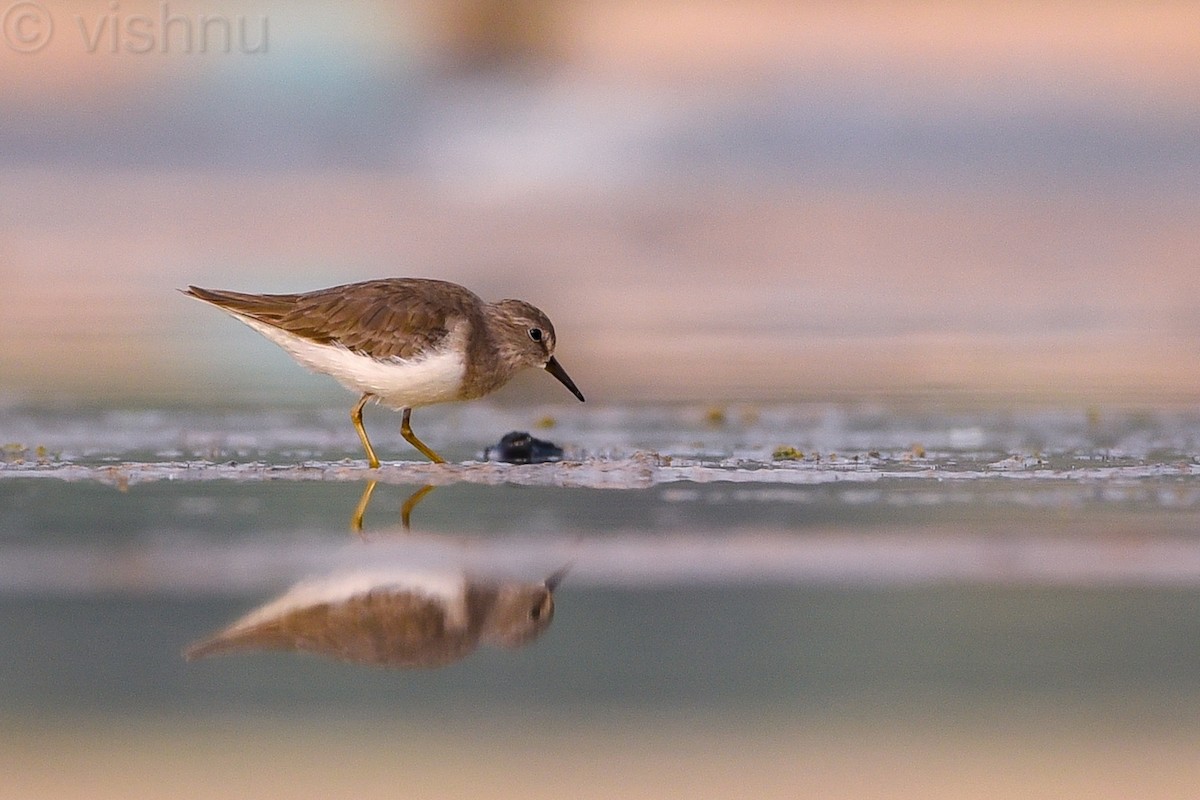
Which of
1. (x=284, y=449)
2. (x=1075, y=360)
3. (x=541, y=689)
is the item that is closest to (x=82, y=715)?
(x=541, y=689)

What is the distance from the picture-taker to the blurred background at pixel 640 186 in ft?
37.5

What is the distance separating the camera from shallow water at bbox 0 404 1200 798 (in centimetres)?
402

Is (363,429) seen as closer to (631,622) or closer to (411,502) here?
(411,502)

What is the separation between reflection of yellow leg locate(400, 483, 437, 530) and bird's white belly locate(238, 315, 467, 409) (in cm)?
85

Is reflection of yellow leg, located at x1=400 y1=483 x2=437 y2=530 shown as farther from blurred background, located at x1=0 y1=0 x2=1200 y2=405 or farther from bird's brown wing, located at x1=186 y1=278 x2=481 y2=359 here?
blurred background, located at x1=0 y1=0 x2=1200 y2=405

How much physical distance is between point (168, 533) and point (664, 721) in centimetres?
234

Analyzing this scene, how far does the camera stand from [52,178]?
1878 cm

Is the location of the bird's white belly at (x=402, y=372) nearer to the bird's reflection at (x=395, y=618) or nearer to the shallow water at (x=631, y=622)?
the shallow water at (x=631, y=622)

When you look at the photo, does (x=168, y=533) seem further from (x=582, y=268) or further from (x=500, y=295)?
(x=582, y=268)
